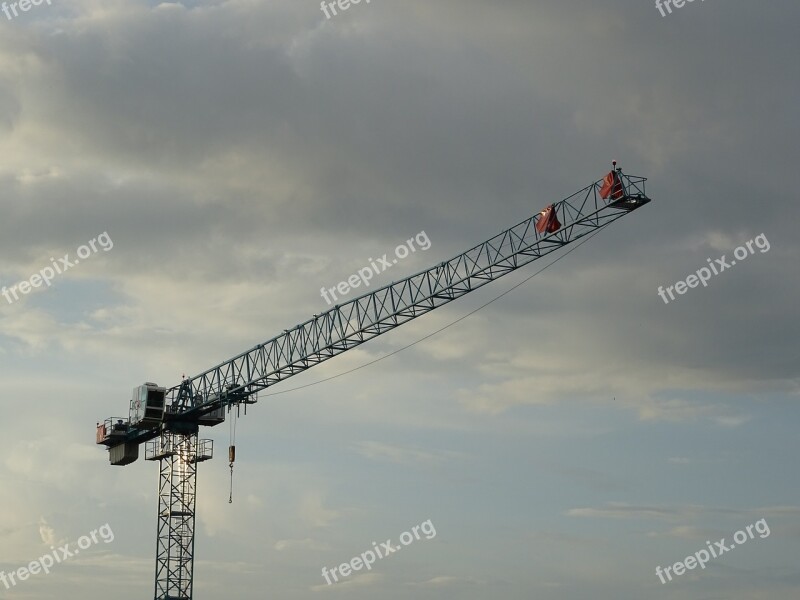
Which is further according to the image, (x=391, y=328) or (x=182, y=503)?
(x=182, y=503)

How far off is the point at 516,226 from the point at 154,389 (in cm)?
4461

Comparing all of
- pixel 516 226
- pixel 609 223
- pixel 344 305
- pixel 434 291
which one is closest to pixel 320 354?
pixel 344 305

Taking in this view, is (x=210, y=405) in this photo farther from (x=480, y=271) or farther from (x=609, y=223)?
(x=609, y=223)

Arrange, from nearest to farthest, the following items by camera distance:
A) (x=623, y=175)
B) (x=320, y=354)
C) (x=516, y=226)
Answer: (x=623, y=175) < (x=516, y=226) < (x=320, y=354)

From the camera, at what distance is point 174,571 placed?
5704 inches

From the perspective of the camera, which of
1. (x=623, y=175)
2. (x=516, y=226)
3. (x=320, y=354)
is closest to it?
(x=623, y=175)

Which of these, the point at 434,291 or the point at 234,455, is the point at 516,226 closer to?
the point at 434,291

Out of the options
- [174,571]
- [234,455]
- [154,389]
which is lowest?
[174,571]

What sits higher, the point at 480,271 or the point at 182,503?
the point at 480,271

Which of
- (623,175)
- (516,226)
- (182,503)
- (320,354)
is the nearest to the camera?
(623,175)

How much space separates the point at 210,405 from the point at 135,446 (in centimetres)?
1107

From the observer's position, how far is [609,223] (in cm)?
12344

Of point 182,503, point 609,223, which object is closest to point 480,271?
point 609,223

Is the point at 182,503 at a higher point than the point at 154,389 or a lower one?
lower
